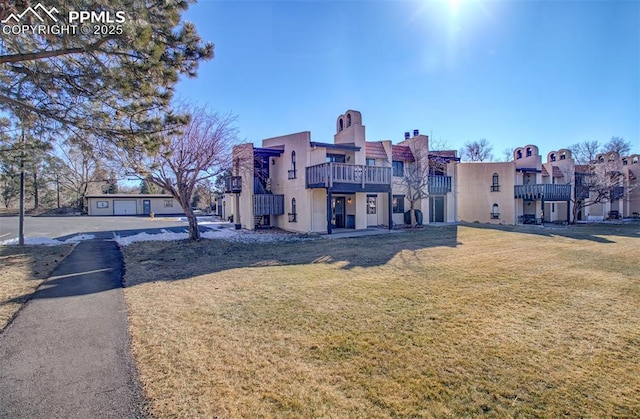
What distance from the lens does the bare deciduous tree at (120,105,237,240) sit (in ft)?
44.1

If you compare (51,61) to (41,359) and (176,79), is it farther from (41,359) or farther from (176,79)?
(41,359)

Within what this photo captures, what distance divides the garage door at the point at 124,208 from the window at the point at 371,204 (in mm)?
36179

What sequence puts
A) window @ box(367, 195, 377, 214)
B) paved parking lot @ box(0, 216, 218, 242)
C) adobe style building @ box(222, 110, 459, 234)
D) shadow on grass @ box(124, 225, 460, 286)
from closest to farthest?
shadow on grass @ box(124, 225, 460, 286) → adobe style building @ box(222, 110, 459, 234) → paved parking lot @ box(0, 216, 218, 242) → window @ box(367, 195, 377, 214)

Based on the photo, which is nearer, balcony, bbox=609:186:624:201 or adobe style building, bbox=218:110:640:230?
adobe style building, bbox=218:110:640:230

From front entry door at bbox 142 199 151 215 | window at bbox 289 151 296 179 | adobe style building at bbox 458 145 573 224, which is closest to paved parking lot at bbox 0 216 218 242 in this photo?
window at bbox 289 151 296 179

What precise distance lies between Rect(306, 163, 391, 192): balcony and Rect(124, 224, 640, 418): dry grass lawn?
8.08 metres

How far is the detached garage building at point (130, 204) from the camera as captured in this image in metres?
40.2

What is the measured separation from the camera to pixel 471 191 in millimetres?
25500

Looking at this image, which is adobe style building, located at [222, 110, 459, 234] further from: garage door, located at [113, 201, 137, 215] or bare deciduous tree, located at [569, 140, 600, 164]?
bare deciduous tree, located at [569, 140, 600, 164]

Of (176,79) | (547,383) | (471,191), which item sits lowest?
(547,383)

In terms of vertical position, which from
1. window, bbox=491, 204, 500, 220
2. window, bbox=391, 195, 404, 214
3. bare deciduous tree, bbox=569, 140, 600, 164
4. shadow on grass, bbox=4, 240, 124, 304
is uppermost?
bare deciduous tree, bbox=569, 140, 600, 164

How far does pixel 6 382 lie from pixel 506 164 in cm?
2827

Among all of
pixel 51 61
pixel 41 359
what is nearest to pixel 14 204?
pixel 51 61

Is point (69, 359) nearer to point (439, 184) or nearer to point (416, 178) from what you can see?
point (416, 178)
